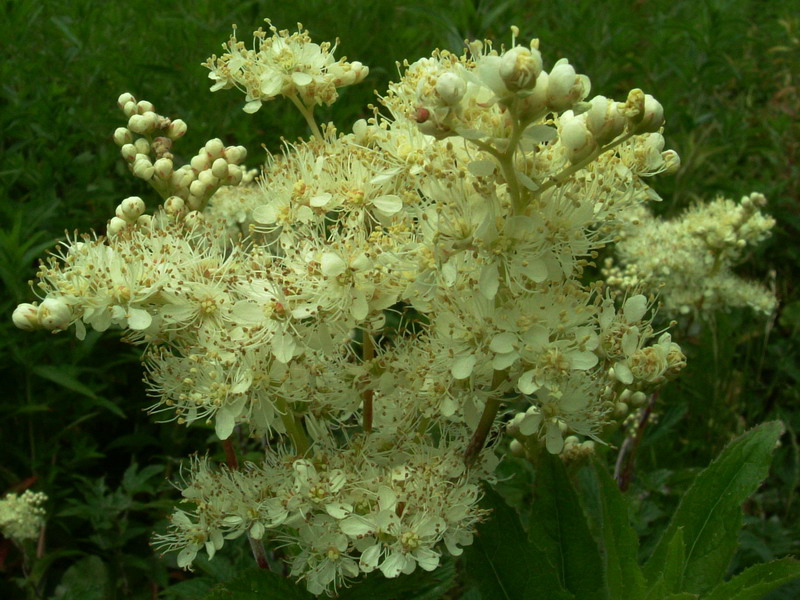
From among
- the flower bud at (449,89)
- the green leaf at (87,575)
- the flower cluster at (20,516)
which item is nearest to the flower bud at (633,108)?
the flower bud at (449,89)

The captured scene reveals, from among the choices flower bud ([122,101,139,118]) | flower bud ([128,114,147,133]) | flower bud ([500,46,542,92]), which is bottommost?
flower bud ([128,114,147,133])

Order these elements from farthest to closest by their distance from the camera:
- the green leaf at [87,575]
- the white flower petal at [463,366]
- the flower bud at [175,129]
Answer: the green leaf at [87,575]
the flower bud at [175,129]
the white flower petal at [463,366]

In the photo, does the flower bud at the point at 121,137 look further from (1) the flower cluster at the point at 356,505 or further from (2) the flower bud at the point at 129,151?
(1) the flower cluster at the point at 356,505

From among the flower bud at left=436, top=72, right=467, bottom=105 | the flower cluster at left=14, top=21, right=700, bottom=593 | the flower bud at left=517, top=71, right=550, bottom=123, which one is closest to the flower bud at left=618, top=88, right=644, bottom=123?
the flower cluster at left=14, top=21, right=700, bottom=593

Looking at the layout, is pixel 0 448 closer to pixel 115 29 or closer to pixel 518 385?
pixel 115 29

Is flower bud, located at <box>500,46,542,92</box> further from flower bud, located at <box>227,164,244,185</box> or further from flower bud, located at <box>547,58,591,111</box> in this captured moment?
flower bud, located at <box>227,164,244,185</box>

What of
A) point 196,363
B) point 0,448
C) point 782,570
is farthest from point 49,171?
point 782,570
